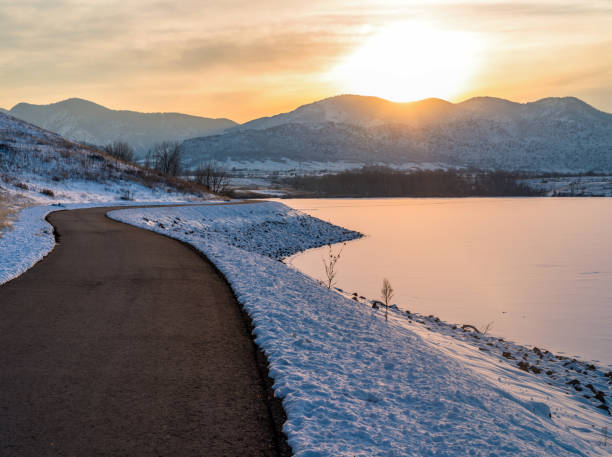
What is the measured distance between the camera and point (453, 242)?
38.1 metres

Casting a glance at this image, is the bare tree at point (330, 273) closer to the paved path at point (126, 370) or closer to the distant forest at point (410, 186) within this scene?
the paved path at point (126, 370)

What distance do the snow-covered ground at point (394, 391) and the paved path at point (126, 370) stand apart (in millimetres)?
512

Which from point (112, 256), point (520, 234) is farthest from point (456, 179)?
point (112, 256)

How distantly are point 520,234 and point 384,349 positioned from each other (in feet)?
129

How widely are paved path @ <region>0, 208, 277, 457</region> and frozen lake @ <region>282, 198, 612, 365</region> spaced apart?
1018 centimetres

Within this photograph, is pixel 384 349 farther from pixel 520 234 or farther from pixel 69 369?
pixel 520 234

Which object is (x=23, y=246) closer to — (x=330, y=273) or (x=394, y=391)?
(x=330, y=273)

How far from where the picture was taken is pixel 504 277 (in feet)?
79.6

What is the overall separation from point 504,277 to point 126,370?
22237 mm

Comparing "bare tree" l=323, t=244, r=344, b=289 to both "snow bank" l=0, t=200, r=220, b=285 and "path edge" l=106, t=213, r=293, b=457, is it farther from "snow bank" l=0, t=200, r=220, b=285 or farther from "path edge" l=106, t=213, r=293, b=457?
"snow bank" l=0, t=200, r=220, b=285

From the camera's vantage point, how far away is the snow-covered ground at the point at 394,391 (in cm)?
497

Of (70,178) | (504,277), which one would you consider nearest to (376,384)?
(504,277)

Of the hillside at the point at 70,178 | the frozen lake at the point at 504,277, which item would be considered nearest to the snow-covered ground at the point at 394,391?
the frozen lake at the point at 504,277

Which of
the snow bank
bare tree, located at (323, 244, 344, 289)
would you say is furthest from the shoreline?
the snow bank
